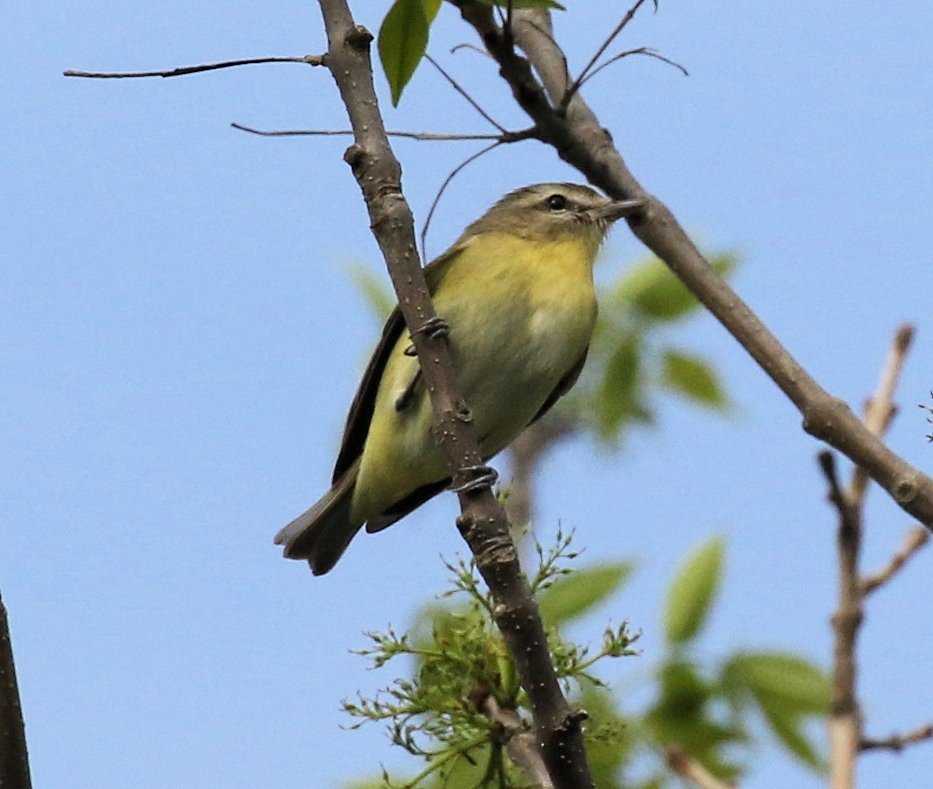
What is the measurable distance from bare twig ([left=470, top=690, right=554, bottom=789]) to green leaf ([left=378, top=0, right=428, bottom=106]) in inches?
53.4

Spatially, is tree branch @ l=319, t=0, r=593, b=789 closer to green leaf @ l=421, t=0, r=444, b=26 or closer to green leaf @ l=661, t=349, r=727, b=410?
green leaf @ l=421, t=0, r=444, b=26

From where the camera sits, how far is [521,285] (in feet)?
18.0

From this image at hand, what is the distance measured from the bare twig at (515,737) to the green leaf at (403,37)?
1358 millimetres

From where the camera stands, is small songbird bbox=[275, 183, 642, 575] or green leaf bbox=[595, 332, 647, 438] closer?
small songbird bbox=[275, 183, 642, 575]

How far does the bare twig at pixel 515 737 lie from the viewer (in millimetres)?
3041

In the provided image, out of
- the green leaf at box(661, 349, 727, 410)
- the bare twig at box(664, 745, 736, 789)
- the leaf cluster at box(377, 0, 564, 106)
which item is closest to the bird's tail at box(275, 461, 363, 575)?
the green leaf at box(661, 349, 727, 410)

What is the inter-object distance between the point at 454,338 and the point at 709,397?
1.08 meters

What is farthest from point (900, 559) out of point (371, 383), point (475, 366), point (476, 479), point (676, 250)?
point (371, 383)

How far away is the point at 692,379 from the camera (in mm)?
5648

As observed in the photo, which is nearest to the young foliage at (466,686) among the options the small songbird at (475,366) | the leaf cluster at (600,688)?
the leaf cluster at (600,688)

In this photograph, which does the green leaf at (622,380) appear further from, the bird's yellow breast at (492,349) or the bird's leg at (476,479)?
the bird's leg at (476,479)

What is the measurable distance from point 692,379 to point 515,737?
8.90 feet

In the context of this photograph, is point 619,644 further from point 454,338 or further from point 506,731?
point 454,338

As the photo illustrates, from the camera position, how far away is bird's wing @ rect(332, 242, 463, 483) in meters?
5.43
